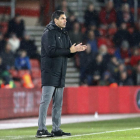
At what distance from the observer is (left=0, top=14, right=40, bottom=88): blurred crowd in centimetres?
1731

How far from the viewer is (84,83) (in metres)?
19.6

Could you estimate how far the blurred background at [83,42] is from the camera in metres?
18.2

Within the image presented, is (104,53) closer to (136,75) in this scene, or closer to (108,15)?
(136,75)

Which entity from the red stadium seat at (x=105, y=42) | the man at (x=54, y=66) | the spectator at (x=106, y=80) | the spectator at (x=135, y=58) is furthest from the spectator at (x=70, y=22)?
the man at (x=54, y=66)

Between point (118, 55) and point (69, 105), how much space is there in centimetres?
438

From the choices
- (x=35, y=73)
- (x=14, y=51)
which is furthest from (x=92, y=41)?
(x=14, y=51)

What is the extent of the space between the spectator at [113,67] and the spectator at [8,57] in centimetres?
355

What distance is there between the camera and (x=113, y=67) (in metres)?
20.0

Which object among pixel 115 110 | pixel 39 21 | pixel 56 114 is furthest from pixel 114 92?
pixel 56 114

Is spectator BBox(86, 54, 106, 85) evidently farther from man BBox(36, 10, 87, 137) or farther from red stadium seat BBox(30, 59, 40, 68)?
man BBox(36, 10, 87, 137)

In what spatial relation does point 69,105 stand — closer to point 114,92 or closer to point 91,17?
point 114,92

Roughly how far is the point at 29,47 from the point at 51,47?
33.1ft

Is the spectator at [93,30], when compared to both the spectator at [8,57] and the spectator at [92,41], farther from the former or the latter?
the spectator at [8,57]

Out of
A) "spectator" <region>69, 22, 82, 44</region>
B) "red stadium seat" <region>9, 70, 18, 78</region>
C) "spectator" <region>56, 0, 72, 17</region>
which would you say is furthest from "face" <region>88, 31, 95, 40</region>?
"red stadium seat" <region>9, 70, 18, 78</region>
